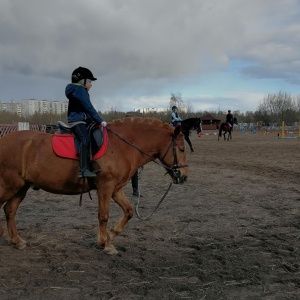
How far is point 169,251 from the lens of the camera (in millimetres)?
5672

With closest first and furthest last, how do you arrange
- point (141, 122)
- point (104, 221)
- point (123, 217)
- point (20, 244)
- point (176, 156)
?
1. point (104, 221)
2. point (20, 244)
3. point (123, 217)
4. point (176, 156)
5. point (141, 122)

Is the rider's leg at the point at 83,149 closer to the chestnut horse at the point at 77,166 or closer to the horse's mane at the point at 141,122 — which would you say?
the chestnut horse at the point at 77,166

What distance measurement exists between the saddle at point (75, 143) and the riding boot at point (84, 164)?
101 mm

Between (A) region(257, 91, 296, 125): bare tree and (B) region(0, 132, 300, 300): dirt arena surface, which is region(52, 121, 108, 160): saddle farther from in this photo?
(A) region(257, 91, 296, 125): bare tree

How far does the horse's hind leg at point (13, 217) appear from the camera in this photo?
5953mm

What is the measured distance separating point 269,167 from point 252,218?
8.15 meters

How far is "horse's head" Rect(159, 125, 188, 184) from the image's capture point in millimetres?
6227

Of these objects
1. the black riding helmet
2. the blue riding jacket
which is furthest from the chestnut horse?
the black riding helmet

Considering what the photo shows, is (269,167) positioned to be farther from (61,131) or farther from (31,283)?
(31,283)

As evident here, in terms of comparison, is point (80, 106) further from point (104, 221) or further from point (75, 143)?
point (104, 221)

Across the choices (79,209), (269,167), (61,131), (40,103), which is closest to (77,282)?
(61,131)

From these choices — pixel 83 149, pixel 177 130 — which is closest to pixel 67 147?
pixel 83 149

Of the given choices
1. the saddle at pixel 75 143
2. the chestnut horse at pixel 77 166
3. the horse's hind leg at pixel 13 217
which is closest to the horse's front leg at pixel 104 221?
the chestnut horse at pixel 77 166

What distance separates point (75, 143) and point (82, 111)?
519 mm
